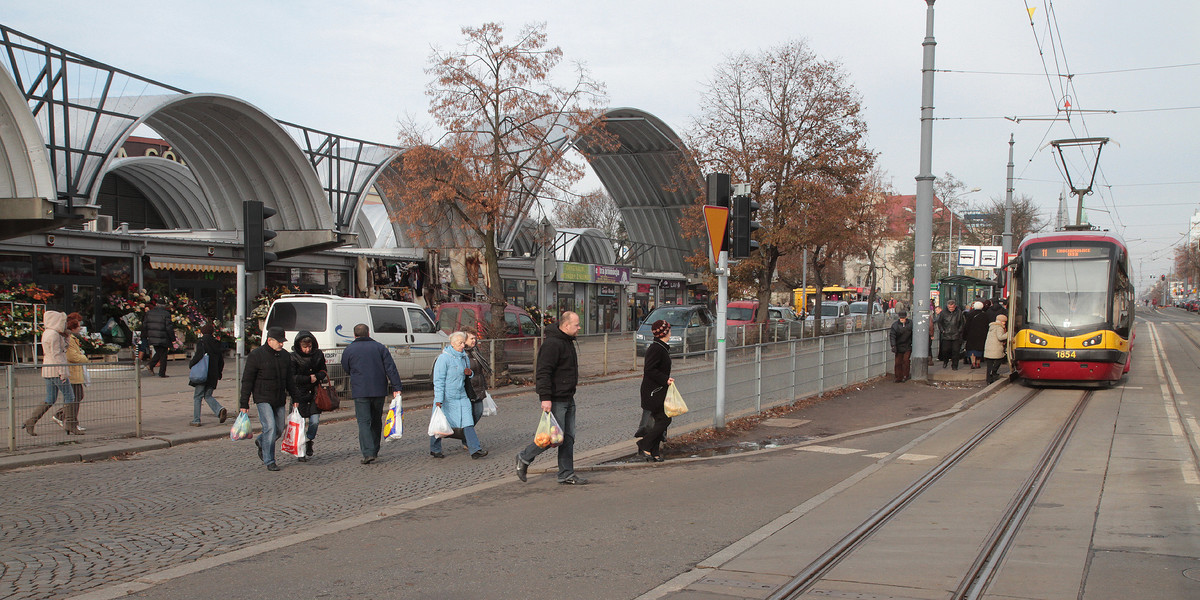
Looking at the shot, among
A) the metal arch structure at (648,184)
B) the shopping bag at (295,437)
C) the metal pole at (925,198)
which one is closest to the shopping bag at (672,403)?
the shopping bag at (295,437)

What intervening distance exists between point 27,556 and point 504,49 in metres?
13.6

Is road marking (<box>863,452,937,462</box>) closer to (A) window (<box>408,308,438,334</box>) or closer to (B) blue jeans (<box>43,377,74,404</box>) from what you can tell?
(B) blue jeans (<box>43,377,74,404</box>)

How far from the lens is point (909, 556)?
5891mm

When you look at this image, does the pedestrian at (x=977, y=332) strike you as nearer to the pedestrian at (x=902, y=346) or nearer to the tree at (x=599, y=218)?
the pedestrian at (x=902, y=346)

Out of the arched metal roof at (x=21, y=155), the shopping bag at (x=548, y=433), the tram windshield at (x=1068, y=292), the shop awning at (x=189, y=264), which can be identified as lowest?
the shopping bag at (x=548, y=433)

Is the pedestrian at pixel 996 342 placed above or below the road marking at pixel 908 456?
above

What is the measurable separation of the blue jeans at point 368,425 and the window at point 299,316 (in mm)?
6100

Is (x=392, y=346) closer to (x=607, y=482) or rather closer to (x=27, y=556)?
(x=607, y=482)

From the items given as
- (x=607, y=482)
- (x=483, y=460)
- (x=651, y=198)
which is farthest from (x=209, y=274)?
(x=651, y=198)

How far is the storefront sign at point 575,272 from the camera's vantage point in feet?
115

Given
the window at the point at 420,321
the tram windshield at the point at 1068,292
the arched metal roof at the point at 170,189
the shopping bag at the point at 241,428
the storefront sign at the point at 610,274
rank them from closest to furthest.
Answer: the shopping bag at the point at 241,428
the tram windshield at the point at 1068,292
the window at the point at 420,321
the arched metal roof at the point at 170,189
the storefront sign at the point at 610,274

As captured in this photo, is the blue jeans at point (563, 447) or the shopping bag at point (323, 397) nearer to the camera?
the blue jeans at point (563, 447)

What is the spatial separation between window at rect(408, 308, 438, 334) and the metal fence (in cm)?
665

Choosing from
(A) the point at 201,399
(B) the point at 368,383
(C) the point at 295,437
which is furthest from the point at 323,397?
(A) the point at 201,399
